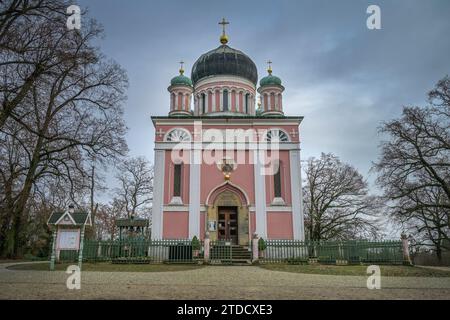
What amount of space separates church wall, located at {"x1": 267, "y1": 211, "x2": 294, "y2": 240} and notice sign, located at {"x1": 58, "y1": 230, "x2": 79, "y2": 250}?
11562 mm

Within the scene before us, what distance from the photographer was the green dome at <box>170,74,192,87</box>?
26328 mm

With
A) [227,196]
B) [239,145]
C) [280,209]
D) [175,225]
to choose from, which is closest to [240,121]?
[239,145]

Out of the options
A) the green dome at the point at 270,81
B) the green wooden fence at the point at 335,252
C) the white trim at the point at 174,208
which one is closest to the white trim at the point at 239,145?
the white trim at the point at 174,208

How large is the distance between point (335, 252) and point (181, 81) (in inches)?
→ 643

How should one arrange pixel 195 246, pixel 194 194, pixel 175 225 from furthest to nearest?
pixel 194 194, pixel 175 225, pixel 195 246

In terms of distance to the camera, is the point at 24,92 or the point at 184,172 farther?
the point at 184,172

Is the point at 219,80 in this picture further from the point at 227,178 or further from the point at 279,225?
the point at 279,225

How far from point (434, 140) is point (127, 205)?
89.0ft

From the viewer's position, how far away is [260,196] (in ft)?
72.6
